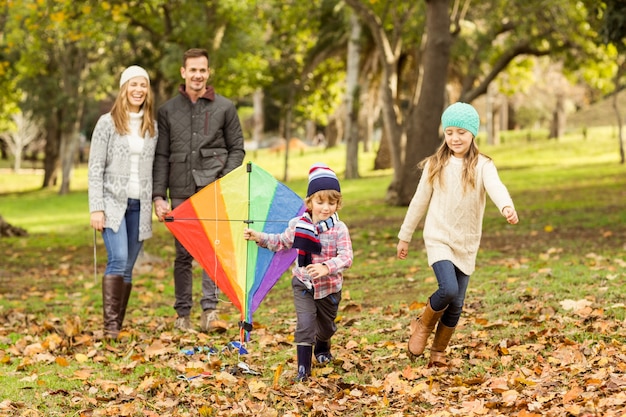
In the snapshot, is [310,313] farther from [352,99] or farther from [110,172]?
[352,99]

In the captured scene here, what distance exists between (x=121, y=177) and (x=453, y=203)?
2.99 metres

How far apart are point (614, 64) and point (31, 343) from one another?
22.0 meters

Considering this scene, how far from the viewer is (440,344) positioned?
21.5 feet

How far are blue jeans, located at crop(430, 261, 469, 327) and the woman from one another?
283cm

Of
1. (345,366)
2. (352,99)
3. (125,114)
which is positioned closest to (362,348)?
(345,366)

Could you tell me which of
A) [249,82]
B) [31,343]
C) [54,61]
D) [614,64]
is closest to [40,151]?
[54,61]

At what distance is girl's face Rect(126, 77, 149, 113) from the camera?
25.1 ft

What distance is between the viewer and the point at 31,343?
8023mm

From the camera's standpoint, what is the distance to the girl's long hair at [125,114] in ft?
25.3

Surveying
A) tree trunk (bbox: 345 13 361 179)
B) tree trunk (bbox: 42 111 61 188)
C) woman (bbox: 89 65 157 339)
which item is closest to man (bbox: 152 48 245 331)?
woman (bbox: 89 65 157 339)

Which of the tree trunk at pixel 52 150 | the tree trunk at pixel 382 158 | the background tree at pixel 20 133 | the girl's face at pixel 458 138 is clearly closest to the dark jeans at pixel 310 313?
the girl's face at pixel 458 138

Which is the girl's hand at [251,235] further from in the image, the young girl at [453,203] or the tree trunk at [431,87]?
the tree trunk at [431,87]

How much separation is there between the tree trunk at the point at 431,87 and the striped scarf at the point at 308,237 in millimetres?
10902

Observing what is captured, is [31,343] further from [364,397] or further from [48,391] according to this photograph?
[364,397]
